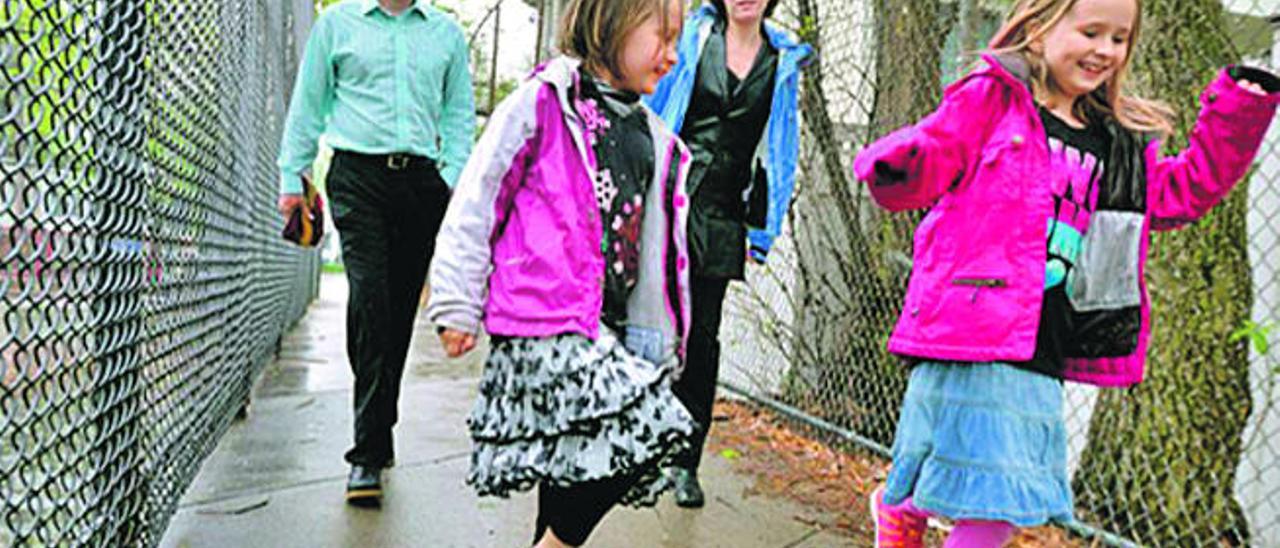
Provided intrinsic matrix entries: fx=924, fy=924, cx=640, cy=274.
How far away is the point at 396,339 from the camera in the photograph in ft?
10.0

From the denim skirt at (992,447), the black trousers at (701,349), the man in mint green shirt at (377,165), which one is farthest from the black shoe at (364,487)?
the denim skirt at (992,447)

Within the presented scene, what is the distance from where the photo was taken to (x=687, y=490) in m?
3.25

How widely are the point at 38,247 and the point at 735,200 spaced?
2017mm

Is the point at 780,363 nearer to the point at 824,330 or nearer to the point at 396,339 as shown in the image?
the point at 824,330

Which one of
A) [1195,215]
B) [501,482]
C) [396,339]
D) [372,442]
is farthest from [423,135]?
[1195,215]

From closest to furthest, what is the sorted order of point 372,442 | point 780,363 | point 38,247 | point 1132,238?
point 38,247
point 1132,238
point 372,442
point 780,363

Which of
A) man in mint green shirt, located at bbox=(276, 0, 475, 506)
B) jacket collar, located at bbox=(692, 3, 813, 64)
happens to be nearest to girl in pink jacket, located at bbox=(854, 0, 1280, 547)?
jacket collar, located at bbox=(692, 3, 813, 64)

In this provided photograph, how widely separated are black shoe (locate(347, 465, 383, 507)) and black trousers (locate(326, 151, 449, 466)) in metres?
0.03

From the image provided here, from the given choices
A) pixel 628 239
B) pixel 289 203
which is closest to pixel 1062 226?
pixel 628 239

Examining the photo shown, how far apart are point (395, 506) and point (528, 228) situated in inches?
57.2

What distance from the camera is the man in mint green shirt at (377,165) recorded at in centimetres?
296

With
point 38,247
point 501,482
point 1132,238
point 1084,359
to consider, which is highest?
point 1132,238

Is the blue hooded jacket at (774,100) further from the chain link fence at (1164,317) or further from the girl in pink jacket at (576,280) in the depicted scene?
the chain link fence at (1164,317)

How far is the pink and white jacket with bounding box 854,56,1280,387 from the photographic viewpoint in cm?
193
